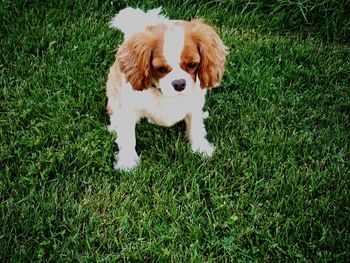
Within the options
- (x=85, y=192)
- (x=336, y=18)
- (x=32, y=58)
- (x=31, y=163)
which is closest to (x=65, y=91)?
(x=32, y=58)

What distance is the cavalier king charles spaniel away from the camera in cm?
258

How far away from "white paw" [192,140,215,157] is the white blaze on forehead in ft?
2.60

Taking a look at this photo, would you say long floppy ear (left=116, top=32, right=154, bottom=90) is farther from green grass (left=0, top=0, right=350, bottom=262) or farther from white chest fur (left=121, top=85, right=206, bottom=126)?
green grass (left=0, top=0, right=350, bottom=262)

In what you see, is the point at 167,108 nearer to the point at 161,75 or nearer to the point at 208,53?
the point at 161,75

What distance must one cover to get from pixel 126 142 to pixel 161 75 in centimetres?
62

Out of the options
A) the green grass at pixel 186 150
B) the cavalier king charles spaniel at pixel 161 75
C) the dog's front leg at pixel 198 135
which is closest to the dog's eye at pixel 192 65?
the cavalier king charles spaniel at pixel 161 75

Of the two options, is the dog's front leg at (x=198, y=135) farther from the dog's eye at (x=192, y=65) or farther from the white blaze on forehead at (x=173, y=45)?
the white blaze on forehead at (x=173, y=45)

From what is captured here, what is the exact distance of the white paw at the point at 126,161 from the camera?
10.0ft

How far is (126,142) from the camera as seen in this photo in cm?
310

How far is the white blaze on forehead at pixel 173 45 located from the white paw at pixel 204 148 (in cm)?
79

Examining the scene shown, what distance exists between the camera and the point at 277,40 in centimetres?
414

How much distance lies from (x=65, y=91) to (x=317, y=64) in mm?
1971

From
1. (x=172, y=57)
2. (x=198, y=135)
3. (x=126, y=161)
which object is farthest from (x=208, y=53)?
(x=126, y=161)

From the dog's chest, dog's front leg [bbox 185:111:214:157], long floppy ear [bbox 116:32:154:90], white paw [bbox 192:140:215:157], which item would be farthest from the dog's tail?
white paw [bbox 192:140:215:157]
